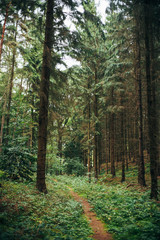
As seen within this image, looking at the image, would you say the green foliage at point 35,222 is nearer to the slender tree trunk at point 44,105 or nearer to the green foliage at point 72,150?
the slender tree trunk at point 44,105

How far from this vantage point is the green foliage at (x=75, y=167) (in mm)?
22188

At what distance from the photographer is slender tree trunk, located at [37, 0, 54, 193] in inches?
296

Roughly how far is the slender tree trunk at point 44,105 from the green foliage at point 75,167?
15.2m

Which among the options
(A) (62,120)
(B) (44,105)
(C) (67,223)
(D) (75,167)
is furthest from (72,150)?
(C) (67,223)

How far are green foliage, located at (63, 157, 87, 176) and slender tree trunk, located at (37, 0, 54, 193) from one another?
15236mm

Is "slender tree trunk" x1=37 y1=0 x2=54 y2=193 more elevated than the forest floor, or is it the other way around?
"slender tree trunk" x1=37 y1=0 x2=54 y2=193

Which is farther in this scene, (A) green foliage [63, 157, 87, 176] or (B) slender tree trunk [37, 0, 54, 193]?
(A) green foliage [63, 157, 87, 176]

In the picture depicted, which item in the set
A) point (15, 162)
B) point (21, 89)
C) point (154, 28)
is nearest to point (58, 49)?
point (21, 89)

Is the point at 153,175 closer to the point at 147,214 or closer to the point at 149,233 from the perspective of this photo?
the point at 147,214

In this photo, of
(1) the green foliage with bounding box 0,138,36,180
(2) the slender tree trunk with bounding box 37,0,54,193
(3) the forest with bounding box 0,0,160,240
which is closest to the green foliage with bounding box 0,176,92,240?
(3) the forest with bounding box 0,0,160,240

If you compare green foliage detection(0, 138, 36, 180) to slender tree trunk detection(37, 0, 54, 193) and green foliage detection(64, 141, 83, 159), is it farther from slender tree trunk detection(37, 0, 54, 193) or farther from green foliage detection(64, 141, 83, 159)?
green foliage detection(64, 141, 83, 159)

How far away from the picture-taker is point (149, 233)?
12.2ft

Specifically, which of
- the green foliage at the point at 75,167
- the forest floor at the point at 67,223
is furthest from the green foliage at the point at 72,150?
the forest floor at the point at 67,223

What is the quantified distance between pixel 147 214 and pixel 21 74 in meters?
11.5
